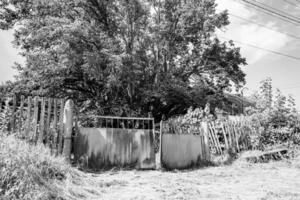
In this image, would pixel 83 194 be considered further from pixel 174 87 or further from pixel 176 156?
pixel 174 87

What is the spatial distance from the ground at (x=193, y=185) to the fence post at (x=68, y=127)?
0.76 metres

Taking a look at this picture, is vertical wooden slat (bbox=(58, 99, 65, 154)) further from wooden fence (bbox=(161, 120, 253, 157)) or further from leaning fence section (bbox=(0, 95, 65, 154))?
wooden fence (bbox=(161, 120, 253, 157))

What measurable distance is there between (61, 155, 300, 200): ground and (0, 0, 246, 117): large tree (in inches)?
203

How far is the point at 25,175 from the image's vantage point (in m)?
2.77

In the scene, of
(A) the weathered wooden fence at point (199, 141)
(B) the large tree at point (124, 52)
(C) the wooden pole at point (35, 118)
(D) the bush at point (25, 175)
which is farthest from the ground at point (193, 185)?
(B) the large tree at point (124, 52)

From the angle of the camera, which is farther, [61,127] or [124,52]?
[124,52]

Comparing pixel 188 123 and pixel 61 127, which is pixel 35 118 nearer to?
pixel 61 127

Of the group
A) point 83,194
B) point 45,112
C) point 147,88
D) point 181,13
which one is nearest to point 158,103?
point 147,88

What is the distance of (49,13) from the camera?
1032 centimetres

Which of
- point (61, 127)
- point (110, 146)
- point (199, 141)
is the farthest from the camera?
point (199, 141)

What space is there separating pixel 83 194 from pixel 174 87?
8.68 meters

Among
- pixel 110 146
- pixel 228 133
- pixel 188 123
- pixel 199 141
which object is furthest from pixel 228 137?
pixel 110 146

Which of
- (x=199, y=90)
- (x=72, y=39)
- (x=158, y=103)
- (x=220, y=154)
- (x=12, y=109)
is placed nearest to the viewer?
(x=12, y=109)

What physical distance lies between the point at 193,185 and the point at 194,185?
2 cm
